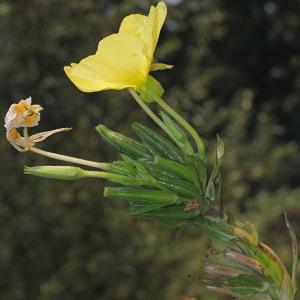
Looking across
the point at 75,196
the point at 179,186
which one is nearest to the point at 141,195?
the point at 179,186

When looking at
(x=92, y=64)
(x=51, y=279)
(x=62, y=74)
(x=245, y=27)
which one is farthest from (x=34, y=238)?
(x=245, y=27)

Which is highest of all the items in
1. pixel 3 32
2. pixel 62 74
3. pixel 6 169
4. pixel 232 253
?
pixel 232 253

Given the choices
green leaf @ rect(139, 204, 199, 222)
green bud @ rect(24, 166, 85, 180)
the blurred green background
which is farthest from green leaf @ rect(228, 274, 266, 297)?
the blurred green background

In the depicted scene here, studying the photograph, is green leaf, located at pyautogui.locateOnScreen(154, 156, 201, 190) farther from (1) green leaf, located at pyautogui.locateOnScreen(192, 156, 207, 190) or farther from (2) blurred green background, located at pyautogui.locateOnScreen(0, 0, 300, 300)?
(2) blurred green background, located at pyautogui.locateOnScreen(0, 0, 300, 300)

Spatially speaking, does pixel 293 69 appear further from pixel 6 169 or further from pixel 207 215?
pixel 207 215

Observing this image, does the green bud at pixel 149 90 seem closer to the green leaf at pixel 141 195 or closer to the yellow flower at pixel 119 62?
the yellow flower at pixel 119 62

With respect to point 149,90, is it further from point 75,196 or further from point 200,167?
point 75,196

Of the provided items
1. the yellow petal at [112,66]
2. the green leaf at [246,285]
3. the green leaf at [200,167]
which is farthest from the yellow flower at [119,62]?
the green leaf at [246,285]
